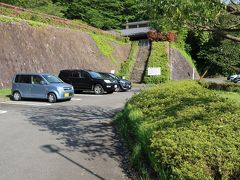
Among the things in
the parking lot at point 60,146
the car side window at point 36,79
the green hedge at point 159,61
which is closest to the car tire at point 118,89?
the car side window at point 36,79

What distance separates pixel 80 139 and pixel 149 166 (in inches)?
139

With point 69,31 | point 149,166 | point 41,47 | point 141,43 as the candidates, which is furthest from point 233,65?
point 149,166

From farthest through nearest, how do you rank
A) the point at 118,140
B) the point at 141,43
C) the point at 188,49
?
the point at 188,49, the point at 141,43, the point at 118,140

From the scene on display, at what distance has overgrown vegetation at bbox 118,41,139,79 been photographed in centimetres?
4164

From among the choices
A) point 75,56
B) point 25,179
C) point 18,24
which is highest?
point 18,24

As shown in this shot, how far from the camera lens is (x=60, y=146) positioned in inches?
366

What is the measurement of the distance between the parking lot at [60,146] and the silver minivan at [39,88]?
4.27 metres

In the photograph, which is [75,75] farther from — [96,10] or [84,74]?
[96,10]

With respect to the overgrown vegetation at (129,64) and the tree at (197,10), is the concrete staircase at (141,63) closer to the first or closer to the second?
the overgrown vegetation at (129,64)

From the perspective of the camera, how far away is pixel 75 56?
34.5m

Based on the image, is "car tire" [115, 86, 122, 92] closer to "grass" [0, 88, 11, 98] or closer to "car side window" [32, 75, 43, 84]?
"grass" [0, 88, 11, 98]

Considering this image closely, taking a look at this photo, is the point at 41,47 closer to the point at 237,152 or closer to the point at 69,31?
the point at 69,31

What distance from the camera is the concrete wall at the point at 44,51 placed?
2536 cm

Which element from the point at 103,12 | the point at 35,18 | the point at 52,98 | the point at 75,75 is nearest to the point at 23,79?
the point at 52,98
